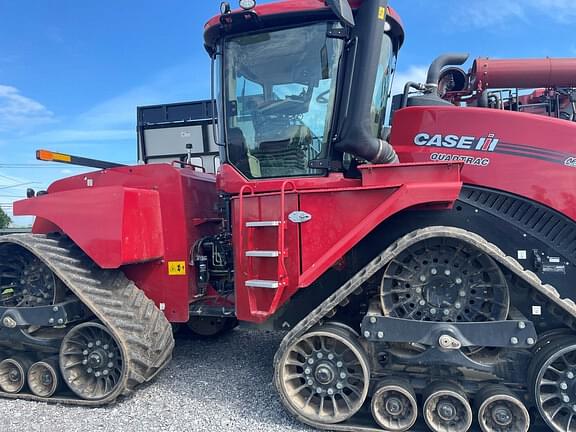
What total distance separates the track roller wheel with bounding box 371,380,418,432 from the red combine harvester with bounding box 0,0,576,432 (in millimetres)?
10

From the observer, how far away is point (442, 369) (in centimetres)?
322

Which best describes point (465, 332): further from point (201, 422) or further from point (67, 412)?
point (67, 412)

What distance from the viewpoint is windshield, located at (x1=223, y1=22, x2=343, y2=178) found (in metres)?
3.64

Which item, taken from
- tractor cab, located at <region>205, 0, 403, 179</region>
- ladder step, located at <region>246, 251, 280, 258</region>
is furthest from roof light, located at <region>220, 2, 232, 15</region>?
ladder step, located at <region>246, 251, 280, 258</region>

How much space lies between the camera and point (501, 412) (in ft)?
9.89

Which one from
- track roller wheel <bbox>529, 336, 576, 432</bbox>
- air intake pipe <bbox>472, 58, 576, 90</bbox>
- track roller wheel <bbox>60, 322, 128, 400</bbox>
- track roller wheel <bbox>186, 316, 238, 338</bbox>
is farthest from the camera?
track roller wheel <bbox>186, 316, 238, 338</bbox>

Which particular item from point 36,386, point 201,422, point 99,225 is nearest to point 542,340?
point 201,422

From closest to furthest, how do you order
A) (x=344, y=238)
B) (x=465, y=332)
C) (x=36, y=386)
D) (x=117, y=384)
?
(x=465, y=332), (x=344, y=238), (x=117, y=384), (x=36, y=386)

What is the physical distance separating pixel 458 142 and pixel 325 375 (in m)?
1.95

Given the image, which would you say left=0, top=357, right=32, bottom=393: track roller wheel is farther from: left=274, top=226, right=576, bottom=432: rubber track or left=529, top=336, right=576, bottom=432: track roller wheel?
left=529, top=336, right=576, bottom=432: track roller wheel

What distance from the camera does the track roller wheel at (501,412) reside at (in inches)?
118

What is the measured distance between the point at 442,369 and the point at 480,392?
270 millimetres

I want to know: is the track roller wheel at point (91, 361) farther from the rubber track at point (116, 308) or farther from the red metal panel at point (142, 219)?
the red metal panel at point (142, 219)

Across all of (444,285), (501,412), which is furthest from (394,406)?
(444,285)
